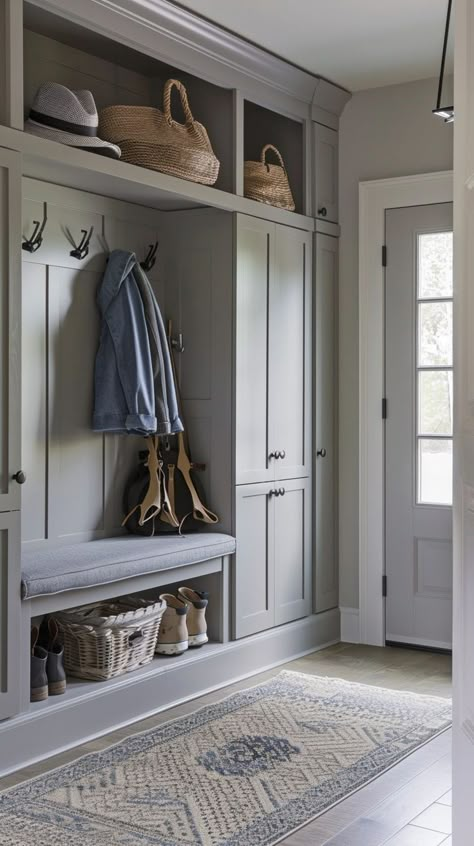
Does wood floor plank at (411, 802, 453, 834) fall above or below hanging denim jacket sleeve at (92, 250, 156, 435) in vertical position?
below

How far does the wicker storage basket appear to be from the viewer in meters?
3.57

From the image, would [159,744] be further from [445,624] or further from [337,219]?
[337,219]

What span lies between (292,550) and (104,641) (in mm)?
1332

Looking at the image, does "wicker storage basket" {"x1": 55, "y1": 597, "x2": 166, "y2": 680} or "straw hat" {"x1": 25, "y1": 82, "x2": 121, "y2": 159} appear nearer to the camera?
"straw hat" {"x1": 25, "y1": 82, "x2": 121, "y2": 159}

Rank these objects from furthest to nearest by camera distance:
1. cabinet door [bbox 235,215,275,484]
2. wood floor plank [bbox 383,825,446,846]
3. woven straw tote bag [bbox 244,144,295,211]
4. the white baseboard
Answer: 1. the white baseboard
2. woven straw tote bag [bbox 244,144,295,211]
3. cabinet door [bbox 235,215,275,484]
4. wood floor plank [bbox 383,825,446,846]

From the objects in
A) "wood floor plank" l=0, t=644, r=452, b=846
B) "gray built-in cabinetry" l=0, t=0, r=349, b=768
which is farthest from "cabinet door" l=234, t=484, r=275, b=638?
"wood floor plank" l=0, t=644, r=452, b=846

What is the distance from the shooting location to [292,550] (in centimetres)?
464

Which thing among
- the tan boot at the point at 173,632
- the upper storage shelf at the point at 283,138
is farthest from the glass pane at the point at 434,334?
the tan boot at the point at 173,632

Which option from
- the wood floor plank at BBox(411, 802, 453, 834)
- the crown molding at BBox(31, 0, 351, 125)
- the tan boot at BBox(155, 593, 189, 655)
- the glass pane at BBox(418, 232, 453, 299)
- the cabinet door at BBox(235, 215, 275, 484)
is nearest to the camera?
the wood floor plank at BBox(411, 802, 453, 834)

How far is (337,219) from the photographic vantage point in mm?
4984

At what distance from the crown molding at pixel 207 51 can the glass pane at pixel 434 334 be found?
1112mm

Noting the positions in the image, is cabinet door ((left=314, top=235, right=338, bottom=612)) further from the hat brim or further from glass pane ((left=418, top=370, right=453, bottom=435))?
the hat brim

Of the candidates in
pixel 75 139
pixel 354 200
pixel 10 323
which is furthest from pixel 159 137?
pixel 354 200

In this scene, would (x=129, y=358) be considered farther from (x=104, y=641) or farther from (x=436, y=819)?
(x=436, y=819)
